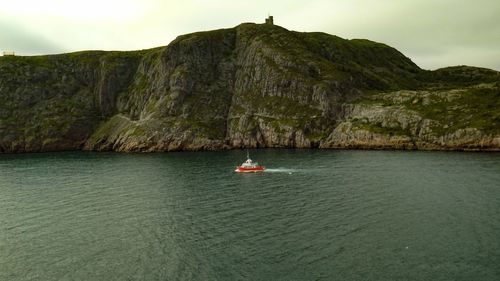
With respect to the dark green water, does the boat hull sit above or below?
above

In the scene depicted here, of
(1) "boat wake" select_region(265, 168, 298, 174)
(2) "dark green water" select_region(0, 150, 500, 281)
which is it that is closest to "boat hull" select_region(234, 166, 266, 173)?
(1) "boat wake" select_region(265, 168, 298, 174)

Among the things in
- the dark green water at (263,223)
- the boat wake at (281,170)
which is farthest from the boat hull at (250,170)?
the dark green water at (263,223)

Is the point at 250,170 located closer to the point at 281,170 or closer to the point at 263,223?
the point at 281,170

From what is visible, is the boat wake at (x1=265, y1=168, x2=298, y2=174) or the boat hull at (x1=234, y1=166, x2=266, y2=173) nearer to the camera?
the boat wake at (x1=265, y1=168, x2=298, y2=174)

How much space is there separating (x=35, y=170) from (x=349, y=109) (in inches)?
5118

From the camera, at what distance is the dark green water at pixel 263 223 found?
176 feet

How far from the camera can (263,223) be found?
72.8 meters

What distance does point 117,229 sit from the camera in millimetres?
72812

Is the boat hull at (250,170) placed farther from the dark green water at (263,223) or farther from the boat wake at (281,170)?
the dark green water at (263,223)

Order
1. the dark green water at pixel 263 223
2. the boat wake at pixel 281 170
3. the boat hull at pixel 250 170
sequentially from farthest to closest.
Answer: the boat hull at pixel 250 170, the boat wake at pixel 281 170, the dark green water at pixel 263 223

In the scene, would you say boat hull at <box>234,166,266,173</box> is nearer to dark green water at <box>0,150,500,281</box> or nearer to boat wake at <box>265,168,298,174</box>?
boat wake at <box>265,168,298,174</box>

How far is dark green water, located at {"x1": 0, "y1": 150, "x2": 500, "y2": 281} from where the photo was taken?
176ft

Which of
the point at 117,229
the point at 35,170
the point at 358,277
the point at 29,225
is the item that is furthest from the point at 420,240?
the point at 35,170

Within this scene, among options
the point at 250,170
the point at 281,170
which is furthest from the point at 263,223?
the point at 250,170
